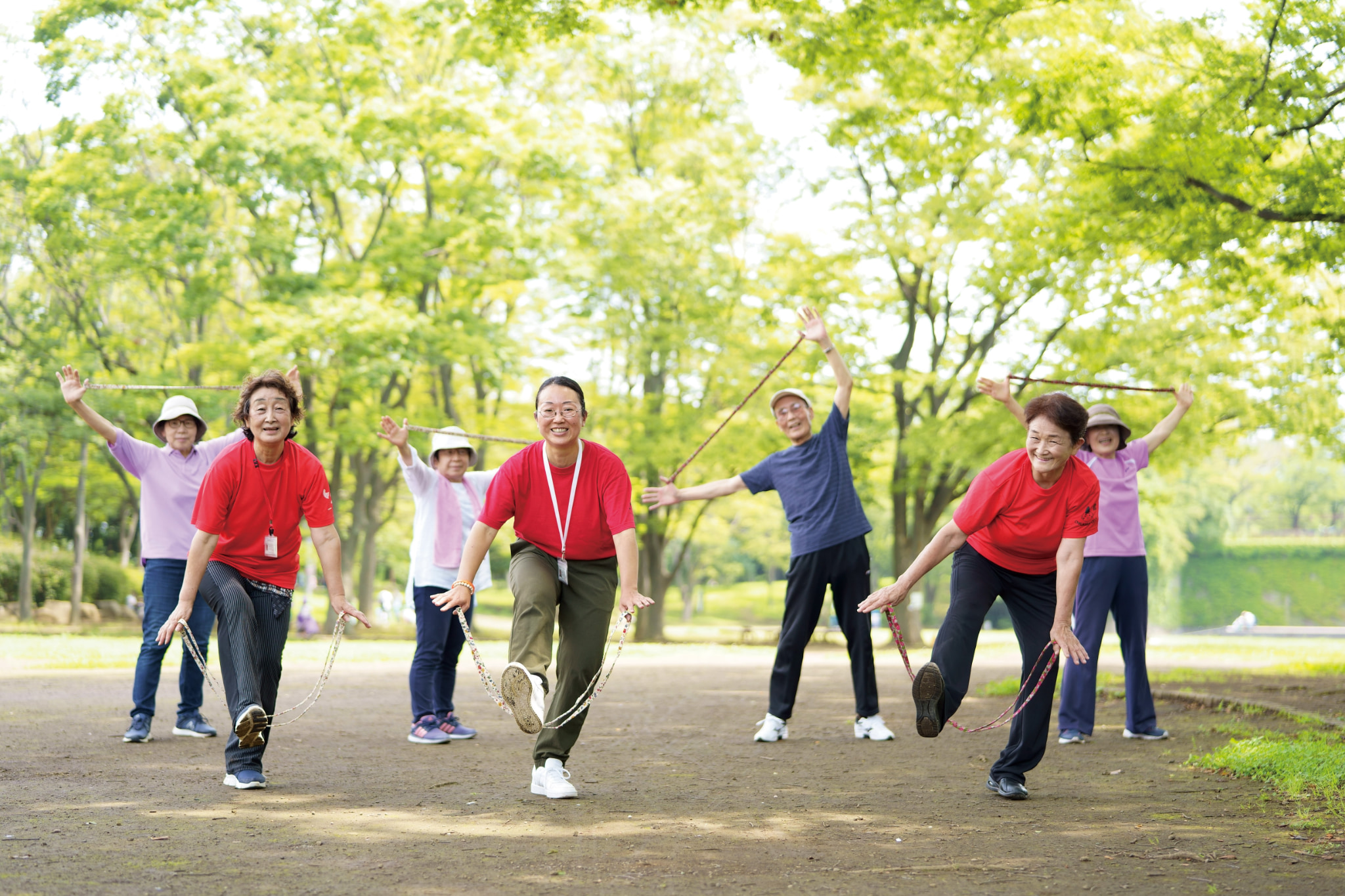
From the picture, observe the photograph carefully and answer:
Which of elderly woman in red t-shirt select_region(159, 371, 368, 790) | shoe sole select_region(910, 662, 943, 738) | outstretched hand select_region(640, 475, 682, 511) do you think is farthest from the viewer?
outstretched hand select_region(640, 475, 682, 511)

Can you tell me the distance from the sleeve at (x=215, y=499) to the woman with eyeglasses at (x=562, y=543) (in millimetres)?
1117

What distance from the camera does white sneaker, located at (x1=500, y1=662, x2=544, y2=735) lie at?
5.35 m

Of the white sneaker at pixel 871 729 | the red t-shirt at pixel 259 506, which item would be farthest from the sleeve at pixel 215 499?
the white sneaker at pixel 871 729

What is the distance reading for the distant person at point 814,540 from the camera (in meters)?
8.09

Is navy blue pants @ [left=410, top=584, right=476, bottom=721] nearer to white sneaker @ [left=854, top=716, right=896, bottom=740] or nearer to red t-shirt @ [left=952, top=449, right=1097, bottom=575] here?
white sneaker @ [left=854, top=716, right=896, bottom=740]

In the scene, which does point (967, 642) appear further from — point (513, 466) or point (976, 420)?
point (976, 420)

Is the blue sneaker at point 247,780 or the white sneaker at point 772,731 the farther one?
the white sneaker at point 772,731

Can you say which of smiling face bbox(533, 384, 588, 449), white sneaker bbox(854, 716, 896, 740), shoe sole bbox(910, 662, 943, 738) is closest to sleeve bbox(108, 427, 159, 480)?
smiling face bbox(533, 384, 588, 449)

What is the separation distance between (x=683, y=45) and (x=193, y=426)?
23833mm

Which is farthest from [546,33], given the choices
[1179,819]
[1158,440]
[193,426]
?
[1179,819]

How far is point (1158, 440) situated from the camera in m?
8.30

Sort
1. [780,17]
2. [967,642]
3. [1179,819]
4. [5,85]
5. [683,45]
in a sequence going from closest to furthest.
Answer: [1179,819], [967,642], [780,17], [5,85], [683,45]

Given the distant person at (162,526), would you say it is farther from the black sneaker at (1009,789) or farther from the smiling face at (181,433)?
the black sneaker at (1009,789)

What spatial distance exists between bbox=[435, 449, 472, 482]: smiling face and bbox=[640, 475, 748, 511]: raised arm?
1293 millimetres
